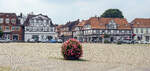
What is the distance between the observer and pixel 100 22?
280ft

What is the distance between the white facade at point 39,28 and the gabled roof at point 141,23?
1187 inches

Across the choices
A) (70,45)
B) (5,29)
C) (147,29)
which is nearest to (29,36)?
(5,29)

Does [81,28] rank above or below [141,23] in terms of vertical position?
below

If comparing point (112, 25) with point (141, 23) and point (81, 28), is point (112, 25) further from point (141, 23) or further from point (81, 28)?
point (81, 28)

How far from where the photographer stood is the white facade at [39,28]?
81.0m

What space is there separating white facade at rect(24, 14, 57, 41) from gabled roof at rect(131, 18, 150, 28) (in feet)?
98.9

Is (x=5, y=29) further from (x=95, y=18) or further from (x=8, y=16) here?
(x=95, y=18)

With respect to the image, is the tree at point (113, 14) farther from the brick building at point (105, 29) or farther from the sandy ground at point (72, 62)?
the sandy ground at point (72, 62)

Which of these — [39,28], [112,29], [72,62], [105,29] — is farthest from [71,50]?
[112,29]

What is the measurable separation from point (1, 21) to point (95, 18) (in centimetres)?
3152

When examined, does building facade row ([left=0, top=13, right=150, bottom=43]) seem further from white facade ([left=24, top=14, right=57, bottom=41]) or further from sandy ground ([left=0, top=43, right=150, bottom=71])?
sandy ground ([left=0, top=43, right=150, bottom=71])

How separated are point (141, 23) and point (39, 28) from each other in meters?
37.1

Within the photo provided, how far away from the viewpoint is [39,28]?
269 feet

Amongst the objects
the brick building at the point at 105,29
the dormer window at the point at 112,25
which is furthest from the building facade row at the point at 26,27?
the dormer window at the point at 112,25
